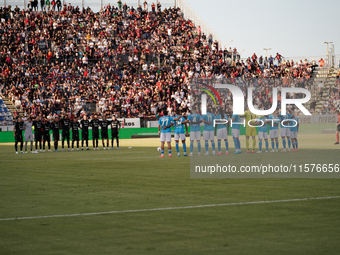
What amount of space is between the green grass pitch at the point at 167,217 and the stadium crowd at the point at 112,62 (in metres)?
29.9

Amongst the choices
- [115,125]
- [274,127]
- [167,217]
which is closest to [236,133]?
[274,127]

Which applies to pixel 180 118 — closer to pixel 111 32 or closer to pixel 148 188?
pixel 148 188

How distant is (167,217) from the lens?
820 cm

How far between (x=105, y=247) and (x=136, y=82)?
42007 mm

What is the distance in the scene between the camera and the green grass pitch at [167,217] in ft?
20.4

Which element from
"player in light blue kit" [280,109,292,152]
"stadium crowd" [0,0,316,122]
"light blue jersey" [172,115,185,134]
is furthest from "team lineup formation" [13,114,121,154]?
"stadium crowd" [0,0,316,122]

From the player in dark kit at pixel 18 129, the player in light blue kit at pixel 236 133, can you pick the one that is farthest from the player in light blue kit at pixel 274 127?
the player in dark kit at pixel 18 129

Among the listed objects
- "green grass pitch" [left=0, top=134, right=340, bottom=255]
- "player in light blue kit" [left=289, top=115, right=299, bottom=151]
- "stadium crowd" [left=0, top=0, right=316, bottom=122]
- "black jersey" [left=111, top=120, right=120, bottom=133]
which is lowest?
"green grass pitch" [left=0, top=134, right=340, bottom=255]

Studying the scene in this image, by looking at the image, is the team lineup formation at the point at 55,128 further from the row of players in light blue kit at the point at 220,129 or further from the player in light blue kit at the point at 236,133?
the player in light blue kit at the point at 236,133

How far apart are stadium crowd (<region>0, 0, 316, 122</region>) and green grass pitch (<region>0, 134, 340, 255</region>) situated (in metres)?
29.9

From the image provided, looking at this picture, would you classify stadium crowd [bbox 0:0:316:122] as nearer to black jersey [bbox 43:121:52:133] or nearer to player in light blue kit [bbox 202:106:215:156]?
black jersey [bbox 43:121:52:133]

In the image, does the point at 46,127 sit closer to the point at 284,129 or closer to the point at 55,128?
the point at 55,128

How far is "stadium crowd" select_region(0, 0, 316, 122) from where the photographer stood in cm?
4497

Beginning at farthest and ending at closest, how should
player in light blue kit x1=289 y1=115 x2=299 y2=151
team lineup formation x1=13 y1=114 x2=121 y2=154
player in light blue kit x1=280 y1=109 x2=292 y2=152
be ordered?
team lineup formation x1=13 y1=114 x2=121 y2=154 → player in light blue kit x1=289 y1=115 x2=299 y2=151 → player in light blue kit x1=280 y1=109 x2=292 y2=152
